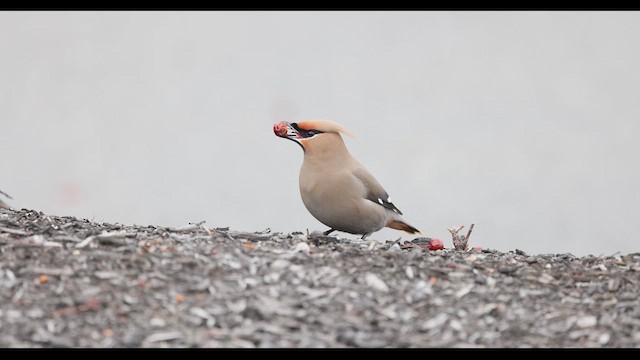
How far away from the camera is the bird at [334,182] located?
20.8ft

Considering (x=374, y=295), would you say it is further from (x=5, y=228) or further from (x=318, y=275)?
(x=5, y=228)

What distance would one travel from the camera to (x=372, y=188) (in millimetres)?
6512

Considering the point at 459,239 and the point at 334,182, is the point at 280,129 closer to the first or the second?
the point at 334,182

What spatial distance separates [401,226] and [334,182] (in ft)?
2.94

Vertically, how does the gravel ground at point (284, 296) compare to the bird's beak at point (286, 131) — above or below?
below

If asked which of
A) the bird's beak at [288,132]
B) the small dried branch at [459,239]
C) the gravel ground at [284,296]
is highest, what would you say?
the bird's beak at [288,132]

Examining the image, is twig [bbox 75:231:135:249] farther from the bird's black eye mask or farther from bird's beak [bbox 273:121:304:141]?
the bird's black eye mask

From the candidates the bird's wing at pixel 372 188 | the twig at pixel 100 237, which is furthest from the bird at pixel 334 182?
the twig at pixel 100 237

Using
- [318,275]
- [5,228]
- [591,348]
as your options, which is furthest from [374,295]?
[5,228]

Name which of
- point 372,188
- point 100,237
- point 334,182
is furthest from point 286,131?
point 100,237

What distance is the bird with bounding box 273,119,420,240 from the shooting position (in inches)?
249

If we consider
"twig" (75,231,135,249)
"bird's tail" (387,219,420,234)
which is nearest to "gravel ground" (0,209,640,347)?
"twig" (75,231,135,249)

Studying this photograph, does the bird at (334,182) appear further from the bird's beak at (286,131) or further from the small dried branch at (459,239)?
the small dried branch at (459,239)
